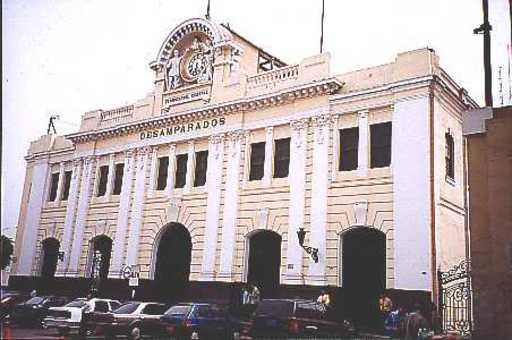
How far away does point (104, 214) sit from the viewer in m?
32.4

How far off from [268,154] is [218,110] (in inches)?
151

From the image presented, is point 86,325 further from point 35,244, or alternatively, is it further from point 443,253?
point 35,244

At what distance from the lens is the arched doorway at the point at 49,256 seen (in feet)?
114

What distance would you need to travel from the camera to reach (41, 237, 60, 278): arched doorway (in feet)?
114

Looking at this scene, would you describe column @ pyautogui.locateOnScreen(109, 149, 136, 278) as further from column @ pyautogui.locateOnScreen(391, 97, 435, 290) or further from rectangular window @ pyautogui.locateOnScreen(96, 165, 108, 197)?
column @ pyautogui.locateOnScreen(391, 97, 435, 290)

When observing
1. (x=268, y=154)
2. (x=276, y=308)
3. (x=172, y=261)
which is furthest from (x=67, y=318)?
(x=268, y=154)

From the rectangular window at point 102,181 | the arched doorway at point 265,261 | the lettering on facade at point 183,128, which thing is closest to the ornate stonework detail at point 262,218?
the arched doorway at point 265,261

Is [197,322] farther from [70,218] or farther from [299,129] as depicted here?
[70,218]

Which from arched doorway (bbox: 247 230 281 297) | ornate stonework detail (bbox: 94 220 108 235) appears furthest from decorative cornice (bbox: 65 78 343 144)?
arched doorway (bbox: 247 230 281 297)

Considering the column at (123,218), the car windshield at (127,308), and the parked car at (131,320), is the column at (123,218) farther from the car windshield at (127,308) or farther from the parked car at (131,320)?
the parked car at (131,320)

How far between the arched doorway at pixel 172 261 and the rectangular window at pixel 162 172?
8.00 feet

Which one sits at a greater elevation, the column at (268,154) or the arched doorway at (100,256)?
the column at (268,154)

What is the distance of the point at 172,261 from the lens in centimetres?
2920

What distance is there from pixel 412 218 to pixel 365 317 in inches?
170
